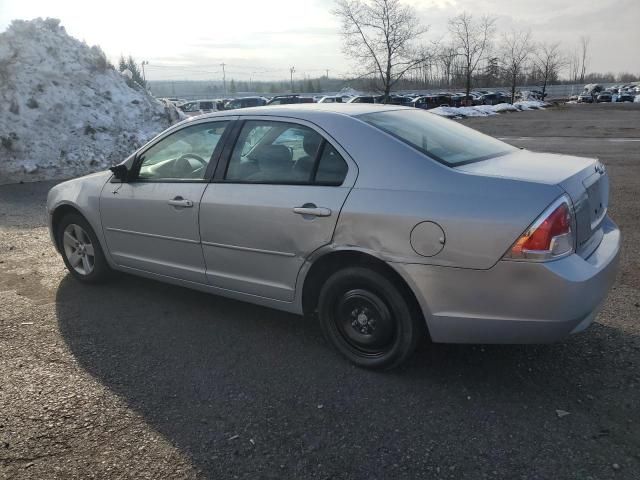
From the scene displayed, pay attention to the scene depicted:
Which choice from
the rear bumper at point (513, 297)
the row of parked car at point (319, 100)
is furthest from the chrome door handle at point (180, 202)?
the row of parked car at point (319, 100)

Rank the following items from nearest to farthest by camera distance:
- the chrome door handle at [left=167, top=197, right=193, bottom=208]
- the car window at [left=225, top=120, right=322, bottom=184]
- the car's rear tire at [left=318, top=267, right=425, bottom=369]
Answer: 1. the car's rear tire at [left=318, top=267, right=425, bottom=369]
2. the car window at [left=225, top=120, right=322, bottom=184]
3. the chrome door handle at [left=167, top=197, right=193, bottom=208]

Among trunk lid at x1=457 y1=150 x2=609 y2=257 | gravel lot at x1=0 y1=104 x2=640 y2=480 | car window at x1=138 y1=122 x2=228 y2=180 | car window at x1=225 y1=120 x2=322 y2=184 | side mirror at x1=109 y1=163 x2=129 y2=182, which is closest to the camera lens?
gravel lot at x1=0 y1=104 x2=640 y2=480

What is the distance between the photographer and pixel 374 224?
124 inches

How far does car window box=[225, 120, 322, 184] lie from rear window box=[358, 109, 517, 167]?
425 millimetres

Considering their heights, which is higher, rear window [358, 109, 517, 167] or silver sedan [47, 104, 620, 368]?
rear window [358, 109, 517, 167]

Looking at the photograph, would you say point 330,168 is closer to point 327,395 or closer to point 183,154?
point 327,395

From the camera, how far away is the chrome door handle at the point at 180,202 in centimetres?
404

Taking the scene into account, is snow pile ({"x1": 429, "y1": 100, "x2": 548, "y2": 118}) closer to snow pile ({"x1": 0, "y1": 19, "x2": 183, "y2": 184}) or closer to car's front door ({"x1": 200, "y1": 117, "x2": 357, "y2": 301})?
snow pile ({"x1": 0, "y1": 19, "x2": 183, "y2": 184})

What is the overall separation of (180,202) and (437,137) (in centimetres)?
192

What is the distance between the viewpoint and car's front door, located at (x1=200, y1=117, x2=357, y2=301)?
341 cm

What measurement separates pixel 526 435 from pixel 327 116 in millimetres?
2246

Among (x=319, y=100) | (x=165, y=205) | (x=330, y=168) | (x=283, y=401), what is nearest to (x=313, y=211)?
(x=330, y=168)

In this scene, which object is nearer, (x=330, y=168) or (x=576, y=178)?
(x=576, y=178)

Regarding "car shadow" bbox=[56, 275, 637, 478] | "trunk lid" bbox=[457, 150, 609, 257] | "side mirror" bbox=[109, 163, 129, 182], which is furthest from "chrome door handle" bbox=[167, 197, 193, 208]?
"trunk lid" bbox=[457, 150, 609, 257]
